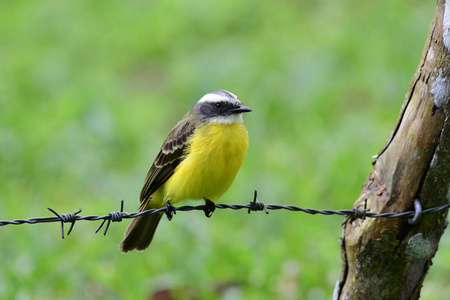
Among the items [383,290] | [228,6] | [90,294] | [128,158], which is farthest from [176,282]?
[228,6]

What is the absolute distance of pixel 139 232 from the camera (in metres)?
5.26

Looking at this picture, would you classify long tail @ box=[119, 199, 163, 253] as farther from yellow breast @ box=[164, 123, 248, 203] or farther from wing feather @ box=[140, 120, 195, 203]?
yellow breast @ box=[164, 123, 248, 203]

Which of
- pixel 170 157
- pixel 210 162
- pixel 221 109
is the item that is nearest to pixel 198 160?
pixel 210 162

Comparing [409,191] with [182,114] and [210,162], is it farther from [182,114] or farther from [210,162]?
[182,114]

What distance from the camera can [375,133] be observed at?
8.17 metres

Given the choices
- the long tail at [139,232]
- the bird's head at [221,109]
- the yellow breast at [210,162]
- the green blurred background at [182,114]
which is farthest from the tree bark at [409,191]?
the green blurred background at [182,114]

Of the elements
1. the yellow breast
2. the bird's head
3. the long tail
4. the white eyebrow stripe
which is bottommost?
the long tail

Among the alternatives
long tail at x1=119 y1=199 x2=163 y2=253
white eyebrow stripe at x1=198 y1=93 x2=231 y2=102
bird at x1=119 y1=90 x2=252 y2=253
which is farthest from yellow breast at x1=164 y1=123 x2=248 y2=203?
long tail at x1=119 y1=199 x2=163 y2=253

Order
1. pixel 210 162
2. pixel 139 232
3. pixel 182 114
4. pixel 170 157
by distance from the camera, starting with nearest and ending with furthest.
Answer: pixel 210 162, pixel 170 157, pixel 139 232, pixel 182 114

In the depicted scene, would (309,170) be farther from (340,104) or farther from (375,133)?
(340,104)

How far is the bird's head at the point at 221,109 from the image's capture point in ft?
16.6

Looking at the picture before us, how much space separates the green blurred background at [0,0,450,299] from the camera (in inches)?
242

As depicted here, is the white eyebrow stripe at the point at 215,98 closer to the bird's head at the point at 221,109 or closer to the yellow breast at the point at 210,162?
the bird's head at the point at 221,109

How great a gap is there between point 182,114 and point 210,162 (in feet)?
16.1
